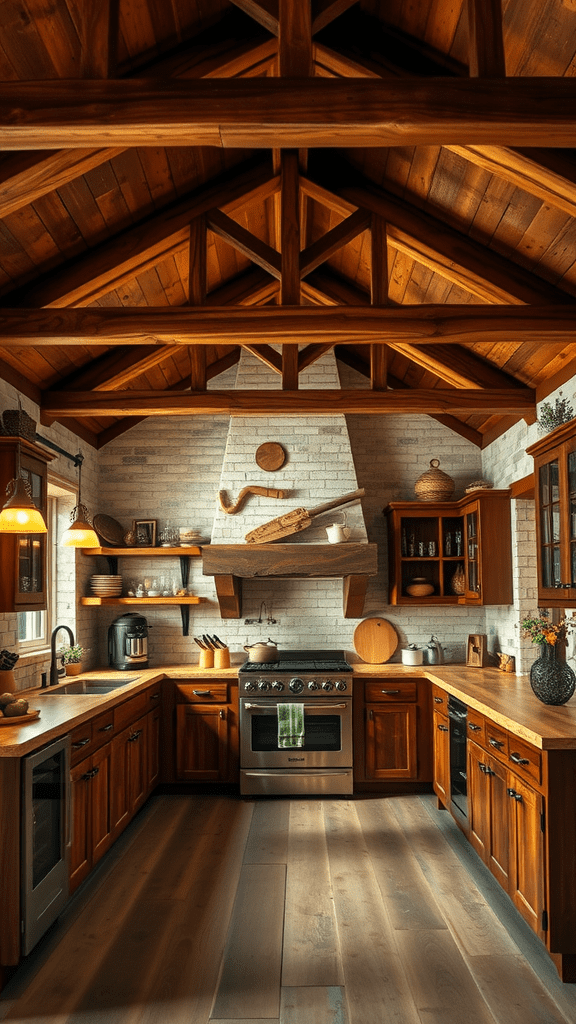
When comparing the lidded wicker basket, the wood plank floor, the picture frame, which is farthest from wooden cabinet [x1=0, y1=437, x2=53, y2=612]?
the lidded wicker basket

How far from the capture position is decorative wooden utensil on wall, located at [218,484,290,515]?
21.5 ft

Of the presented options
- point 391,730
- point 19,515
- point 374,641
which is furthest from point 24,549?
point 374,641

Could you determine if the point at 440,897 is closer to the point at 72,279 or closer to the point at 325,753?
the point at 325,753

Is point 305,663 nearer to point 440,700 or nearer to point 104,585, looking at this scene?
point 440,700

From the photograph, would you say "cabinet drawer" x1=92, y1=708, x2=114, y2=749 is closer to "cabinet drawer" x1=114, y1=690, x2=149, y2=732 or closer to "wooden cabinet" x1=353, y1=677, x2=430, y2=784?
"cabinet drawer" x1=114, y1=690, x2=149, y2=732

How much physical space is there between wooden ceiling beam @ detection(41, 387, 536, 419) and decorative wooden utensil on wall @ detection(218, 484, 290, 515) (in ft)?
3.95

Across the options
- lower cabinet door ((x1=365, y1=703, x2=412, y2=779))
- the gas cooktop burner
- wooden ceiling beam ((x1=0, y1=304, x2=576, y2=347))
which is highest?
wooden ceiling beam ((x1=0, y1=304, x2=576, y2=347))

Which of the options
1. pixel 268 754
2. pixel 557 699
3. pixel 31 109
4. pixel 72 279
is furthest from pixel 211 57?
pixel 268 754

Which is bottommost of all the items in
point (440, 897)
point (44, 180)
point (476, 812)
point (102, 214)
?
point (440, 897)

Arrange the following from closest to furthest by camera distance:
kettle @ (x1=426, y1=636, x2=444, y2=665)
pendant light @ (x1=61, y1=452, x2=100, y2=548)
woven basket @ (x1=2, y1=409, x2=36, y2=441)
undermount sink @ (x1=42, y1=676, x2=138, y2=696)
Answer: woven basket @ (x1=2, y1=409, x2=36, y2=441), pendant light @ (x1=61, y1=452, x2=100, y2=548), undermount sink @ (x1=42, y1=676, x2=138, y2=696), kettle @ (x1=426, y1=636, x2=444, y2=665)

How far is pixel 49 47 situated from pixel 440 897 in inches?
173

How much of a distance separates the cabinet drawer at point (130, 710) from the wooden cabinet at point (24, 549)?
2.77 ft

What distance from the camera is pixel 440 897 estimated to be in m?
4.08

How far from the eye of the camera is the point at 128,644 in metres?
6.59
